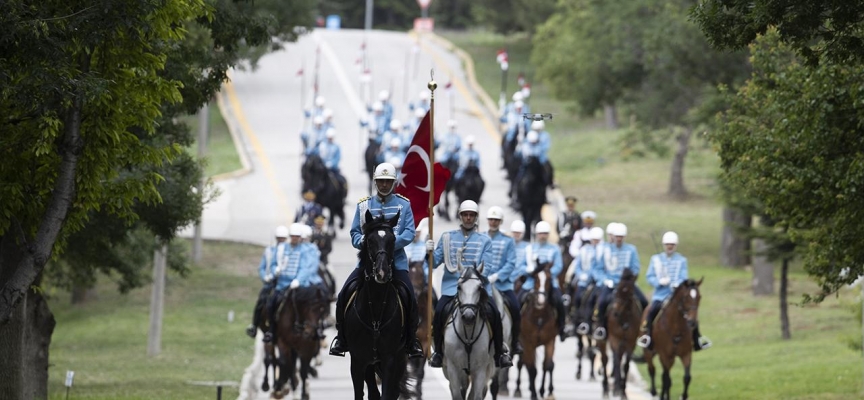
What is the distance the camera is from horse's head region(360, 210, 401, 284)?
1641 centimetres

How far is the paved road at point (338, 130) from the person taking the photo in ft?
99.8

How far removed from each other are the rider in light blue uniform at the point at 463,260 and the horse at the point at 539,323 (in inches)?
220

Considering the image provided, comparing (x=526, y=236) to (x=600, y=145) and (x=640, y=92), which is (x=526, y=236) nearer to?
(x=640, y=92)

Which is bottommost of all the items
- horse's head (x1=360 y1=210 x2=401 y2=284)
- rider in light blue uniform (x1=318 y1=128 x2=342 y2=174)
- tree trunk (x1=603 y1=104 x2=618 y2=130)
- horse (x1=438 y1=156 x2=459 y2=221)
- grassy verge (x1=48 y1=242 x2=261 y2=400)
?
grassy verge (x1=48 y1=242 x2=261 y2=400)

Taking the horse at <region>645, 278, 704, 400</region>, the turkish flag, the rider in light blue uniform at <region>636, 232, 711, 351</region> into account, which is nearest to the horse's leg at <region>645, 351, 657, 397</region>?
the rider in light blue uniform at <region>636, 232, 711, 351</region>

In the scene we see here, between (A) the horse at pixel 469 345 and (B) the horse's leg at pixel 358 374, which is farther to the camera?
(A) the horse at pixel 469 345

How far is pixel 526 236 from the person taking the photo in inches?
1672

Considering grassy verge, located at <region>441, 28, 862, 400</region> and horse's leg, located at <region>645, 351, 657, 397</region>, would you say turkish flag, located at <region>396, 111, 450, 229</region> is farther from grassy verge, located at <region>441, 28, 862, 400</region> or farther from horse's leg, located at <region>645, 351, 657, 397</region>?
grassy verge, located at <region>441, 28, 862, 400</region>

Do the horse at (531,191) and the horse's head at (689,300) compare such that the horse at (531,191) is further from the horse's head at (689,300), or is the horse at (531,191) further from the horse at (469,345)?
the horse at (469,345)

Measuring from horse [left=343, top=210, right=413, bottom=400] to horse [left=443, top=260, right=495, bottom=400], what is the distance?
1.72 metres

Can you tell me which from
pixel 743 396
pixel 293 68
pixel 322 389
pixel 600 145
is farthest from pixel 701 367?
pixel 293 68

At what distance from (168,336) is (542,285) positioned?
12.5 meters

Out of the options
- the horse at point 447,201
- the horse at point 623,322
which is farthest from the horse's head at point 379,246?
the horse at point 447,201

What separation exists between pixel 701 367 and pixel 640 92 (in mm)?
19650
